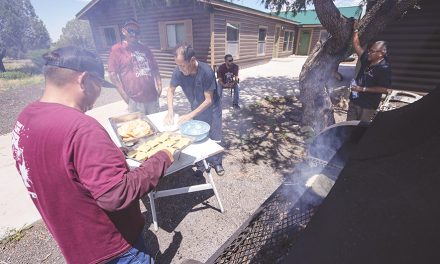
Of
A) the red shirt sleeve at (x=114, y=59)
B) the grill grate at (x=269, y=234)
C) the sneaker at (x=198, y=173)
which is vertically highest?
the red shirt sleeve at (x=114, y=59)

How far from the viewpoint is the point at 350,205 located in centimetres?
97

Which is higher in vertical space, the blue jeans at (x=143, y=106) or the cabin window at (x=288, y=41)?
the cabin window at (x=288, y=41)

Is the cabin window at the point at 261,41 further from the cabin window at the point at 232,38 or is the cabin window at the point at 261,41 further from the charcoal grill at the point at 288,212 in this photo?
the charcoal grill at the point at 288,212

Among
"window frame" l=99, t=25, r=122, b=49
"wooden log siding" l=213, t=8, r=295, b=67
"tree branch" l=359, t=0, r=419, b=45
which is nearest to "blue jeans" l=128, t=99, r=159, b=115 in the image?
"tree branch" l=359, t=0, r=419, b=45

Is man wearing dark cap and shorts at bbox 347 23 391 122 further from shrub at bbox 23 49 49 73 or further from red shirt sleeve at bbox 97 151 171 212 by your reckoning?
shrub at bbox 23 49 49 73

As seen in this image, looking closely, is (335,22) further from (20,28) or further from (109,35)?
(20,28)

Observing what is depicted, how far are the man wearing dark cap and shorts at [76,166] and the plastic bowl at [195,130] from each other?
3.57 feet

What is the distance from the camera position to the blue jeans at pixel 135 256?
1.43 meters

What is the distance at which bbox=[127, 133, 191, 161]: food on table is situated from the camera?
205cm

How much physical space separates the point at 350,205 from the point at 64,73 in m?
1.52

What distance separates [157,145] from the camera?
7.18ft

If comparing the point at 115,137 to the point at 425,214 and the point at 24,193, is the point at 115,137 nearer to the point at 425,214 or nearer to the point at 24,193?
the point at 24,193

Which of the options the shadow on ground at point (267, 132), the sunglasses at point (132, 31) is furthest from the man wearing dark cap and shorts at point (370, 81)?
the sunglasses at point (132, 31)

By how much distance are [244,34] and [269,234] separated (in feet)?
43.0
